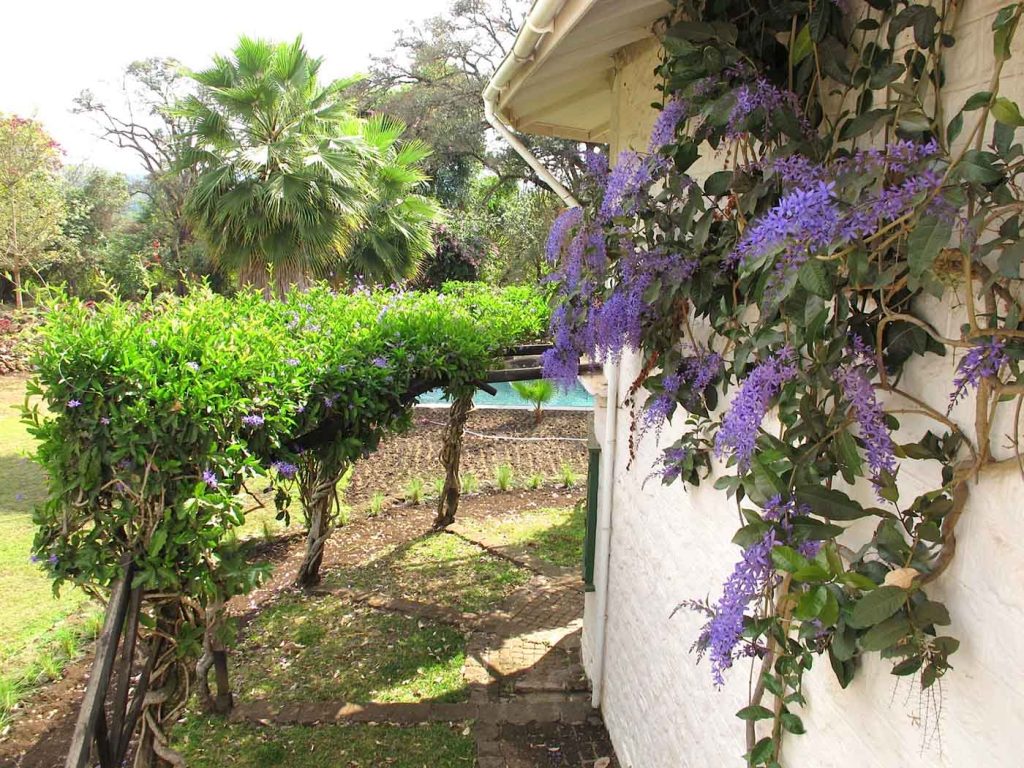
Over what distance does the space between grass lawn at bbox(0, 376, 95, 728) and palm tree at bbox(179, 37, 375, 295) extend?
11.6ft

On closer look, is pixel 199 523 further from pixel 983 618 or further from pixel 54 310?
pixel 983 618

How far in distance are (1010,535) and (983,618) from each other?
0.60ft

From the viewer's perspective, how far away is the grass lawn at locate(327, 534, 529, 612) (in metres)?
6.86

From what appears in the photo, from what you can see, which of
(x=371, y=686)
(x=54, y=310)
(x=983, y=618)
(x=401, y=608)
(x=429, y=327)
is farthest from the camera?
(x=401, y=608)

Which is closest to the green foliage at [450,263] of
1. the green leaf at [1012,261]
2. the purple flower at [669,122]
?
the purple flower at [669,122]

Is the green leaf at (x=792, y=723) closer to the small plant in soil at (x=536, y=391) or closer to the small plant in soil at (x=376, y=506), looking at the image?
the small plant in soil at (x=376, y=506)

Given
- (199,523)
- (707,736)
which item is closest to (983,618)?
(707,736)

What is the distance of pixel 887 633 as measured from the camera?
4.42 ft

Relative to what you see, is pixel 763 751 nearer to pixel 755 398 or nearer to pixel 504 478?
pixel 755 398

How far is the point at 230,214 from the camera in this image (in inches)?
336

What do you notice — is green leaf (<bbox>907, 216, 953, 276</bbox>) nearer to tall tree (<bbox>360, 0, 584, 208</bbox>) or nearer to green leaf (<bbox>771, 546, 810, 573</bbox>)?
green leaf (<bbox>771, 546, 810, 573</bbox>)

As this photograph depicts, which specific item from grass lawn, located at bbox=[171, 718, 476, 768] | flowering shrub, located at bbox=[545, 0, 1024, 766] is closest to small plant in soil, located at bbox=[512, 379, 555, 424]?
grass lawn, located at bbox=[171, 718, 476, 768]

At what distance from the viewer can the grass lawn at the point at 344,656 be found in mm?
5211

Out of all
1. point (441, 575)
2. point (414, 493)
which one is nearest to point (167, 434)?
point (441, 575)
